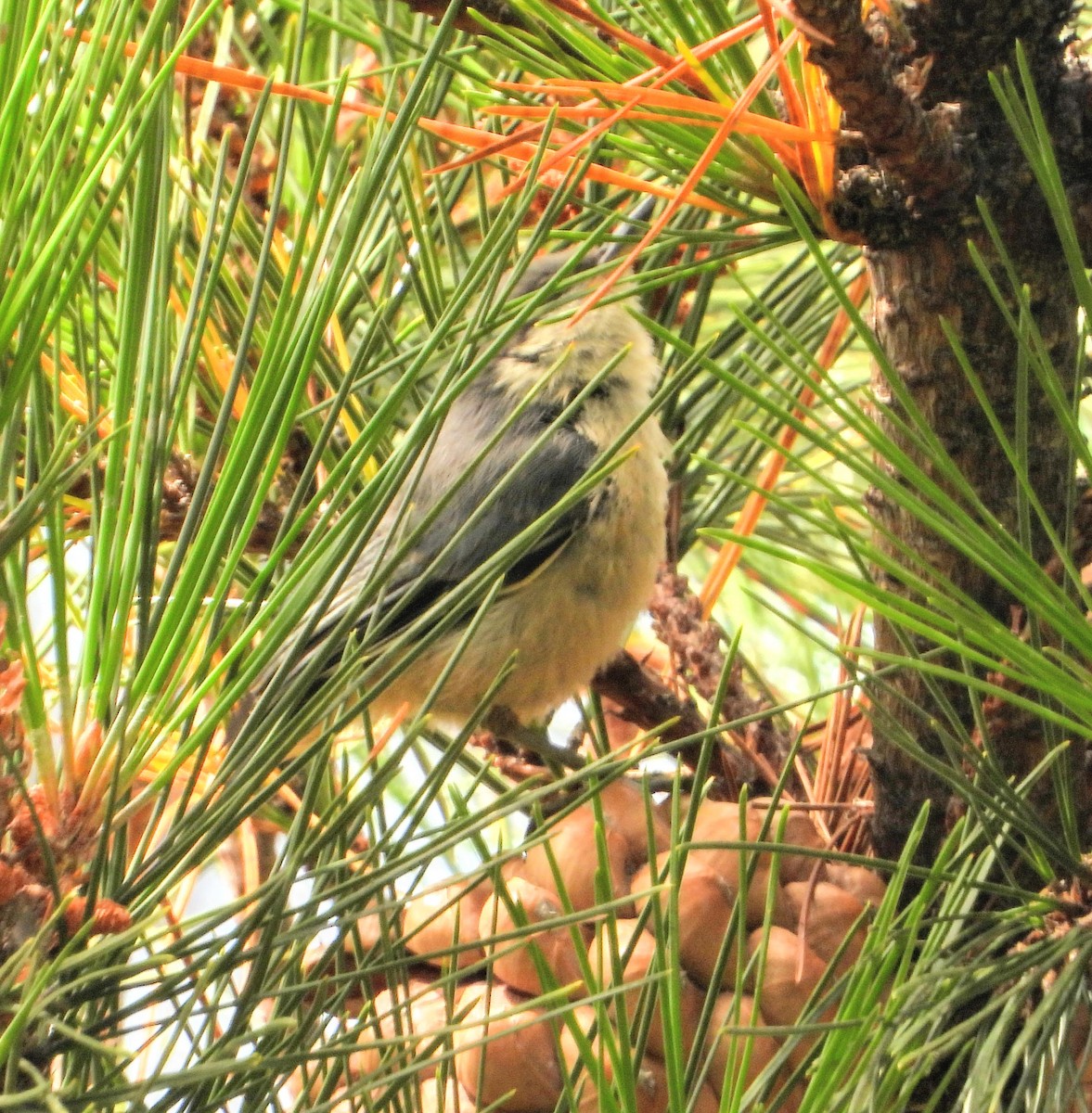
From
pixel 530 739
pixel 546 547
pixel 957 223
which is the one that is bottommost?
pixel 530 739

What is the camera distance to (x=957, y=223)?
0.57 m

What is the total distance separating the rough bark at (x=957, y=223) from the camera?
54 cm

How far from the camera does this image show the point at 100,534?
445 mm

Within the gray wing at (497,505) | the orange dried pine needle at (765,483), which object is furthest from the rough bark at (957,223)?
the gray wing at (497,505)

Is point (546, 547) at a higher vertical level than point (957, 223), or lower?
lower

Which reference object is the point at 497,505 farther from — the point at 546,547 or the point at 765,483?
the point at 765,483

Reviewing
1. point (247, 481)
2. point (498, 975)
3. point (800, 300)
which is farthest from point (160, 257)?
point (800, 300)

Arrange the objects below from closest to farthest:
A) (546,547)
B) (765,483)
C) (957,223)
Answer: (957,223) → (765,483) → (546,547)

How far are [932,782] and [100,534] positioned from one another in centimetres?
40

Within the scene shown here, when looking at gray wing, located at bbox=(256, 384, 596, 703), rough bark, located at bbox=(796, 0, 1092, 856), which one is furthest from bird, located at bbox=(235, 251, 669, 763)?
rough bark, located at bbox=(796, 0, 1092, 856)

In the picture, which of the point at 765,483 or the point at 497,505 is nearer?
the point at 765,483

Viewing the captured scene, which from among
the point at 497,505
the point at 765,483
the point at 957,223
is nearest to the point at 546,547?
the point at 497,505

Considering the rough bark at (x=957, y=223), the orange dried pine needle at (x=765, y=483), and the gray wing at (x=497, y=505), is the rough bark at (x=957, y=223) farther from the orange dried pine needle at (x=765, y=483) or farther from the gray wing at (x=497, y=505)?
the gray wing at (x=497, y=505)

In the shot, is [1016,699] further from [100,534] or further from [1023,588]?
[100,534]
